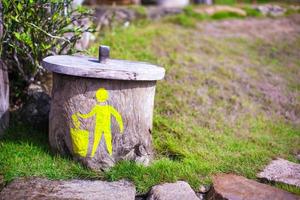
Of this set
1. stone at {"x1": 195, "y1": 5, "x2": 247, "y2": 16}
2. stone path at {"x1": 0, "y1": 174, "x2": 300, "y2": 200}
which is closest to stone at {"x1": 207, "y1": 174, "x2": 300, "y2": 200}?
stone path at {"x1": 0, "y1": 174, "x2": 300, "y2": 200}

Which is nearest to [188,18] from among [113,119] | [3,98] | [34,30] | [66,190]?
[34,30]

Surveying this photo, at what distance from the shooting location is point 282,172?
3.61 metres

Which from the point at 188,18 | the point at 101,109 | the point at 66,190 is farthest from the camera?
the point at 188,18

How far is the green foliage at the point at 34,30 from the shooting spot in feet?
12.5

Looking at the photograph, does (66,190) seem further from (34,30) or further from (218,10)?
(218,10)

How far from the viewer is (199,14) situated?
27.3 feet

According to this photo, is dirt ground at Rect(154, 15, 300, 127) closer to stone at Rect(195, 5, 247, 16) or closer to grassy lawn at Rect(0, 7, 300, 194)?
grassy lawn at Rect(0, 7, 300, 194)

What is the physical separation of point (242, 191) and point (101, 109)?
49.4 inches

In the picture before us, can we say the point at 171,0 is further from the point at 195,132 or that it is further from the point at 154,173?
the point at 154,173

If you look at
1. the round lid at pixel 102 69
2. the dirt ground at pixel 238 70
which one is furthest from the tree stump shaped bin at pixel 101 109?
the dirt ground at pixel 238 70

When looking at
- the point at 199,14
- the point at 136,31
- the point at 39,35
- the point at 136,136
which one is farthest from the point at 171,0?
the point at 136,136

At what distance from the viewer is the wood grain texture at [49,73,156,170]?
327 centimetres

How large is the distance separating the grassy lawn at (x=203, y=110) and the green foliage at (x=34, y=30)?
17.5 inches

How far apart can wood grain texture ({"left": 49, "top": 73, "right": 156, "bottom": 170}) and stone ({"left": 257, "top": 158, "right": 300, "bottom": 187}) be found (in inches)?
41.1
